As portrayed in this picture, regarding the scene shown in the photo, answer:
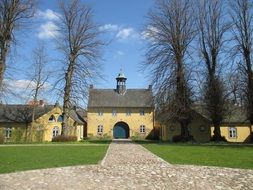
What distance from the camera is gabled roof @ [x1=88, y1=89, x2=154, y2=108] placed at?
5666cm

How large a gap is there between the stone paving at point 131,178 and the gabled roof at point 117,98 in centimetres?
4322

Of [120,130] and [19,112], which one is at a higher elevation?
[19,112]

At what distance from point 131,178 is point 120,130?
4531cm

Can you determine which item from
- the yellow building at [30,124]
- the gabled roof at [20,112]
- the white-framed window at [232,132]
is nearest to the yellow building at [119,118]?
the yellow building at [30,124]

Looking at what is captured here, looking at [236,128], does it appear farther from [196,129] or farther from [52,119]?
[52,119]

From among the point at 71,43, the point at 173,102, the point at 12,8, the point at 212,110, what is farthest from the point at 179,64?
the point at 12,8

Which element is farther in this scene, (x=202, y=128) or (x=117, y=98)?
(x=117, y=98)

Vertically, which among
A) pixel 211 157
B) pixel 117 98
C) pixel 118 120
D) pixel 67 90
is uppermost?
pixel 117 98

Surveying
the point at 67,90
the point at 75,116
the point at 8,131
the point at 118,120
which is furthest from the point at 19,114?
the point at 118,120

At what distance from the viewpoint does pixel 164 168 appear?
13.1 m

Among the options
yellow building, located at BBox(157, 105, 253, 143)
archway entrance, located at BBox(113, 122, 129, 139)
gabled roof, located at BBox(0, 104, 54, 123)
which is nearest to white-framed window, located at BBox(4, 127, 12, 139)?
gabled roof, located at BBox(0, 104, 54, 123)

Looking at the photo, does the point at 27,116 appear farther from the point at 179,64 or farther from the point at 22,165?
the point at 22,165

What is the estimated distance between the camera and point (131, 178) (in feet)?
37.8

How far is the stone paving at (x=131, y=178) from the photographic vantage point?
1046cm
